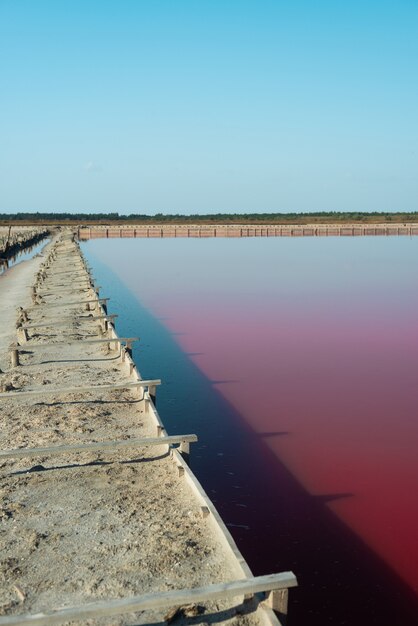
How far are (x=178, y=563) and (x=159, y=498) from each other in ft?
3.04

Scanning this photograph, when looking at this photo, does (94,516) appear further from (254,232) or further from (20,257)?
(254,232)

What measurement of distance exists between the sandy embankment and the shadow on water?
675mm

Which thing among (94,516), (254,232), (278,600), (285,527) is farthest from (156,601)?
(254,232)

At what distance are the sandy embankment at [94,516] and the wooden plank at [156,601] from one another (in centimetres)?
19

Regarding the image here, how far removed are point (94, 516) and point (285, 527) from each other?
163cm

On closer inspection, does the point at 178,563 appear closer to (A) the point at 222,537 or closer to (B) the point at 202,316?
(A) the point at 222,537

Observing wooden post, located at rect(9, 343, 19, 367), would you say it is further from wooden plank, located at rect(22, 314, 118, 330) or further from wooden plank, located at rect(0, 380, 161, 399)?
wooden plank, located at rect(22, 314, 118, 330)

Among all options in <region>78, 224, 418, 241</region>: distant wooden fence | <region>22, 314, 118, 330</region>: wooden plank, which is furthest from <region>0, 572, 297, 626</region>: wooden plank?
<region>78, 224, 418, 241</region>: distant wooden fence

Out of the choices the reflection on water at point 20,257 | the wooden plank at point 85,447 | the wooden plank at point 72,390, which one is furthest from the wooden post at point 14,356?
→ the reflection on water at point 20,257

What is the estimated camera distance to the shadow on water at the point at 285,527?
4102mm

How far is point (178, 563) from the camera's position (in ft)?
12.3

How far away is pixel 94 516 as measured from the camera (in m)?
4.39

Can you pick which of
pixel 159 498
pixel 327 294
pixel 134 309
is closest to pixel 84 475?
pixel 159 498

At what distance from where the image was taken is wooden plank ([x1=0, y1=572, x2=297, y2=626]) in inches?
118
